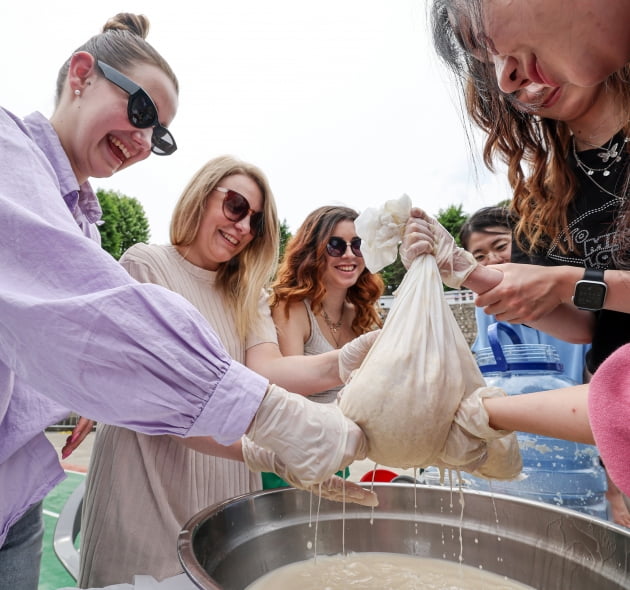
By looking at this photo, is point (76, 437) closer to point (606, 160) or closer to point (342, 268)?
point (342, 268)

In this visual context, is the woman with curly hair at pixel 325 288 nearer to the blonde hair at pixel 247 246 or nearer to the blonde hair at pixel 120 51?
the blonde hair at pixel 247 246

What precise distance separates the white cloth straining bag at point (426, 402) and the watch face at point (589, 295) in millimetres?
396

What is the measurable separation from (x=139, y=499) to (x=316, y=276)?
4.68 feet

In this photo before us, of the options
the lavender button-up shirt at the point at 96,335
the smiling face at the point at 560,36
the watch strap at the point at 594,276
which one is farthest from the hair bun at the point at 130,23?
the watch strap at the point at 594,276

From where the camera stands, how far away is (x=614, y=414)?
0.61 metres

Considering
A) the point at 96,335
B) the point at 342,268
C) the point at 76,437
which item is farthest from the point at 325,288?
the point at 96,335

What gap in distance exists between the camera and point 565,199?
1.46m

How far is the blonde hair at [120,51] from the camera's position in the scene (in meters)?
1.41

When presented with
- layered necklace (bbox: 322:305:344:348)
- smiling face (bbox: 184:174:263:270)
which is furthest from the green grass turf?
layered necklace (bbox: 322:305:344:348)

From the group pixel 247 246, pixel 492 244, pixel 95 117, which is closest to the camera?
pixel 95 117

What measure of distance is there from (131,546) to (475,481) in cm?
112

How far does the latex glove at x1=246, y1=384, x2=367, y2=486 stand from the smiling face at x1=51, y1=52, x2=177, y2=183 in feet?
3.05

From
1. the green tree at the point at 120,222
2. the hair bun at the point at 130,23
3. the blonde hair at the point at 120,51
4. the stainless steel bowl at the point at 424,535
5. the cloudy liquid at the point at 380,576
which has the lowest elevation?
the cloudy liquid at the point at 380,576

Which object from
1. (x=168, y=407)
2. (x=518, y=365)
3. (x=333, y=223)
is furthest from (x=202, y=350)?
(x=333, y=223)
